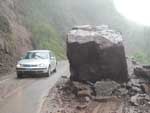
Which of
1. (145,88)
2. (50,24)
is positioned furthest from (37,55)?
(50,24)

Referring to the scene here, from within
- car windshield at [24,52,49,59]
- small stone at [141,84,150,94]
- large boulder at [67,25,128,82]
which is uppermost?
large boulder at [67,25,128,82]

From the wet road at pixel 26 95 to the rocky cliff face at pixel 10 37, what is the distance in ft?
23.7

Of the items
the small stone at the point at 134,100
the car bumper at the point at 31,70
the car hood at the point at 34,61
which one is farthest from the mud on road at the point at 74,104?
the car hood at the point at 34,61

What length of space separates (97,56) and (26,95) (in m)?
4.15

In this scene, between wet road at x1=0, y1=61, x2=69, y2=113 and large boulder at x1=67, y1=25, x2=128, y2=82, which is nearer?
wet road at x1=0, y1=61, x2=69, y2=113

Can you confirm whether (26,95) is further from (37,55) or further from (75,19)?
(75,19)

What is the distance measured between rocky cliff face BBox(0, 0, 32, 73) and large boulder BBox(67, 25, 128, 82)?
10.3 metres

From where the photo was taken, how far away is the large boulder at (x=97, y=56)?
63.9 ft

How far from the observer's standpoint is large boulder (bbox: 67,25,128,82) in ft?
63.9

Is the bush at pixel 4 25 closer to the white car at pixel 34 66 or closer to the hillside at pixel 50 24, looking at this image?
the hillside at pixel 50 24

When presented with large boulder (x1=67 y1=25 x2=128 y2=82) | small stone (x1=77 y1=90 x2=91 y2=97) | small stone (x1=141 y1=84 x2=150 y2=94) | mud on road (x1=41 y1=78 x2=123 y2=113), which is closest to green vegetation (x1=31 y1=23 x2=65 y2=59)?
large boulder (x1=67 y1=25 x2=128 y2=82)

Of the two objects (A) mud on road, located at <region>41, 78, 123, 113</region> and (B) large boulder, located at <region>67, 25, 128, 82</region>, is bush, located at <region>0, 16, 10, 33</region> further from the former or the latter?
(A) mud on road, located at <region>41, 78, 123, 113</region>

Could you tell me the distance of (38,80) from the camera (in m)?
23.2

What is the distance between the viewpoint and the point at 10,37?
36.2 metres
